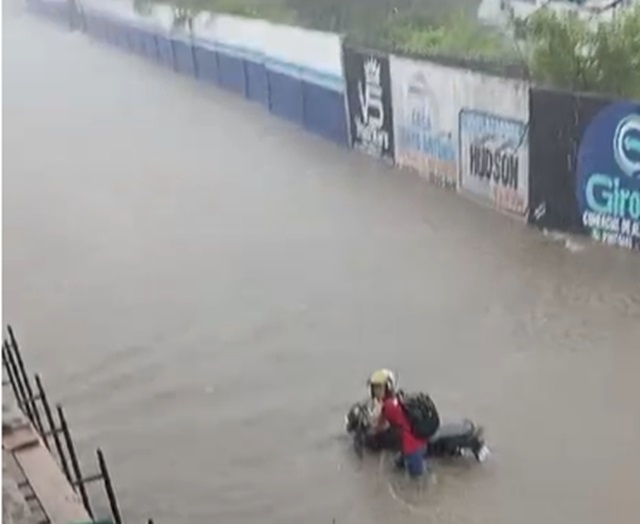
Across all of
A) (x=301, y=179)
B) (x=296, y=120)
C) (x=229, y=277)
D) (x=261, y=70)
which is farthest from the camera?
(x=261, y=70)

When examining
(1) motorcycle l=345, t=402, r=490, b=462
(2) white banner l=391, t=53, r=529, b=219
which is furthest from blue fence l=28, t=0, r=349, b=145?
(1) motorcycle l=345, t=402, r=490, b=462

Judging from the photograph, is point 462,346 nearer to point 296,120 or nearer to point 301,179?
point 301,179

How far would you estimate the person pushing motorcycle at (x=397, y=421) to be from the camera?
331 inches

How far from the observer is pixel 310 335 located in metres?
11.5

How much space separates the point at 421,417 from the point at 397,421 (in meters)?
0.19

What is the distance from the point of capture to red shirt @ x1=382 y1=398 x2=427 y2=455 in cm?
840

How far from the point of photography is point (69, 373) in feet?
37.5

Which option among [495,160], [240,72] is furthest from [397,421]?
[240,72]

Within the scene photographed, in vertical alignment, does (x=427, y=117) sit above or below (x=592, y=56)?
below

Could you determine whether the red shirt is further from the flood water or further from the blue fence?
the blue fence

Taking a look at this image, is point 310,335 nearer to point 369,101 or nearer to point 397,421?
point 397,421

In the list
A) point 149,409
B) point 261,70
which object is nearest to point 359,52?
point 261,70

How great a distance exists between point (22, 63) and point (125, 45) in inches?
149

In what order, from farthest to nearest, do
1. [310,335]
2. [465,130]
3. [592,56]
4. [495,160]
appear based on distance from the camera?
1. [465,130]
2. [592,56]
3. [495,160]
4. [310,335]
